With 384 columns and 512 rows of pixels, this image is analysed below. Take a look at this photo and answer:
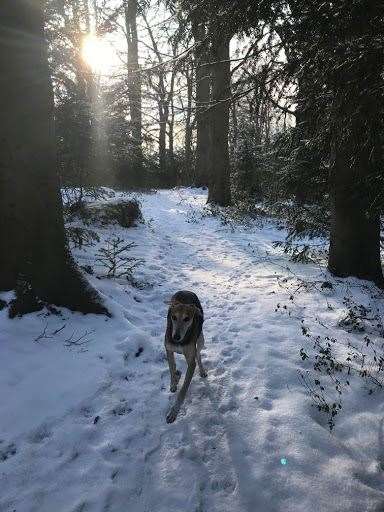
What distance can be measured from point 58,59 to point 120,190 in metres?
11.5

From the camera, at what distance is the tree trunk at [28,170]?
195 inches

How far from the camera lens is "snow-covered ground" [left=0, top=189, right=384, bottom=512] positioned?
3143mm

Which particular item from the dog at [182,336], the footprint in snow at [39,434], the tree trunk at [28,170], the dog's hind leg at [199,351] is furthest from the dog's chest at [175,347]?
the tree trunk at [28,170]

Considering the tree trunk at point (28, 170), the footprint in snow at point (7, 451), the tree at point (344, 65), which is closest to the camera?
the footprint in snow at point (7, 451)

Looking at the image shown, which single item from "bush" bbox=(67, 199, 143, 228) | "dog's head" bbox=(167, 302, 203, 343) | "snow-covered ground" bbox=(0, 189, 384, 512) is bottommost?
"snow-covered ground" bbox=(0, 189, 384, 512)

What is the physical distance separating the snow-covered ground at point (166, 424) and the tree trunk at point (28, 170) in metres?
0.39

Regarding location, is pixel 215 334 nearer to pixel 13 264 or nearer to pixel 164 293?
pixel 164 293

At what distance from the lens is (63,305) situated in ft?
18.0

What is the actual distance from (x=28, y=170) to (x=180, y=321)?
282 centimetres

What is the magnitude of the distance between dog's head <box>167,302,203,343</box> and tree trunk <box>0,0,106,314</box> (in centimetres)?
198

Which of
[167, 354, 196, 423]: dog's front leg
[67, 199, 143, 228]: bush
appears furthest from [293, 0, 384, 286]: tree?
[67, 199, 143, 228]: bush

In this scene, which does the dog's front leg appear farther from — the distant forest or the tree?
the tree

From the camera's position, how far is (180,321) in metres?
4.03

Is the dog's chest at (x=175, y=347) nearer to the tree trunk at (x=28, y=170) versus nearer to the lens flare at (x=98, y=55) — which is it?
the tree trunk at (x=28, y=170)
